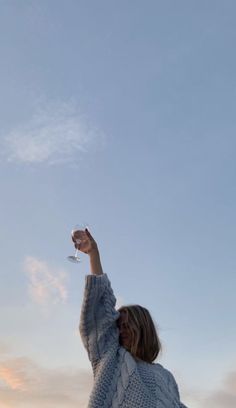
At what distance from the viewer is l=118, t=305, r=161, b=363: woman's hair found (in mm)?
4906

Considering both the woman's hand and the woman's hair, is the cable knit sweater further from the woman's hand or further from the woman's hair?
the woman's hand

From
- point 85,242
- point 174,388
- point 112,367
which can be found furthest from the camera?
point 85,242

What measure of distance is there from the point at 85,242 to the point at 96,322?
73cm

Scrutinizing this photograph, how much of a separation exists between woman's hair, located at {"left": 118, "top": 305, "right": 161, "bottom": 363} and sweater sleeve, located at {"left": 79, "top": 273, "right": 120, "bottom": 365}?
0.14 m

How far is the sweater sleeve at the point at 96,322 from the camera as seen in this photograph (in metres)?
4.84

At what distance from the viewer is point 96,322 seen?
4887mm

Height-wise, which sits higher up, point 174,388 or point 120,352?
point 120,352

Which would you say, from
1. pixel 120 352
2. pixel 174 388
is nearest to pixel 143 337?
pixel 120 352

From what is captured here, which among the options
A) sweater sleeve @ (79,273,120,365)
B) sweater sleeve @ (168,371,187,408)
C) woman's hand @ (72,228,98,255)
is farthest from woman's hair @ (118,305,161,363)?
woman's hand @ (72,228,98,255)

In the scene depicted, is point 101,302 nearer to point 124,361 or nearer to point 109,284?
point 109,284

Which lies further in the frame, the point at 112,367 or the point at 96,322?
the point at 96,322

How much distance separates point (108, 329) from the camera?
4887 millimetres

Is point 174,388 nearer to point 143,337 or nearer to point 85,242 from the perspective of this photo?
point 143,337

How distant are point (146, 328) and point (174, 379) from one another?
24.5 inches
